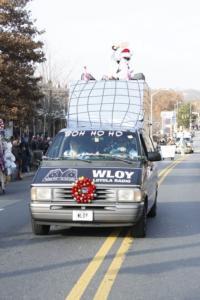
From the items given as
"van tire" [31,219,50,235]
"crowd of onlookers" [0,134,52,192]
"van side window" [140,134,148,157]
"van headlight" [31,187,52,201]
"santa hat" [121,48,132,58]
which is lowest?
"crowd of onlookers" [0,134,52,192]

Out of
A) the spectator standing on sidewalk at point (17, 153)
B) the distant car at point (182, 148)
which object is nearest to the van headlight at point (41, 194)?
the spectator standing on sidewalk at point (17, 153)

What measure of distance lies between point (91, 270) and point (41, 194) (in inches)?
83.7

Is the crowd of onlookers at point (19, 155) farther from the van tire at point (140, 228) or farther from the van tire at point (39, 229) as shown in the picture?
the van tire at point (140, 228)

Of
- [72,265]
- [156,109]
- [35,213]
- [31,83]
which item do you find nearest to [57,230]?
[35,213]

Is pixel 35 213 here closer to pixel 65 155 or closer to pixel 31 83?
pixel 65 155

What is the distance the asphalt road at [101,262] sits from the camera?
609cm

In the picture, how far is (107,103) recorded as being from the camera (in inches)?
647

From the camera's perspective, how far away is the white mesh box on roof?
53.1ft

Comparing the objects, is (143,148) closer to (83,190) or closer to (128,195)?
(128,195)

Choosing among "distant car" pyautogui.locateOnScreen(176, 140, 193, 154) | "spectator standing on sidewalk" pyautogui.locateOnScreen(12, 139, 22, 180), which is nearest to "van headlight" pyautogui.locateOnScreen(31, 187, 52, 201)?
"spectator standing on sidewalk" pyautogui.locateOnScreen(12, 139, 22, 180)

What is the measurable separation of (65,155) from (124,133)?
113cm

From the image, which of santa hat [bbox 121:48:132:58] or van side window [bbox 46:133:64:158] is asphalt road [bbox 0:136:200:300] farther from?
santa hat [bbox 121:48:132:58]

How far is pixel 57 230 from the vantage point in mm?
9930

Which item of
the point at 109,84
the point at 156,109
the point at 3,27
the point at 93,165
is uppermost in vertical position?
the point at 3,27
